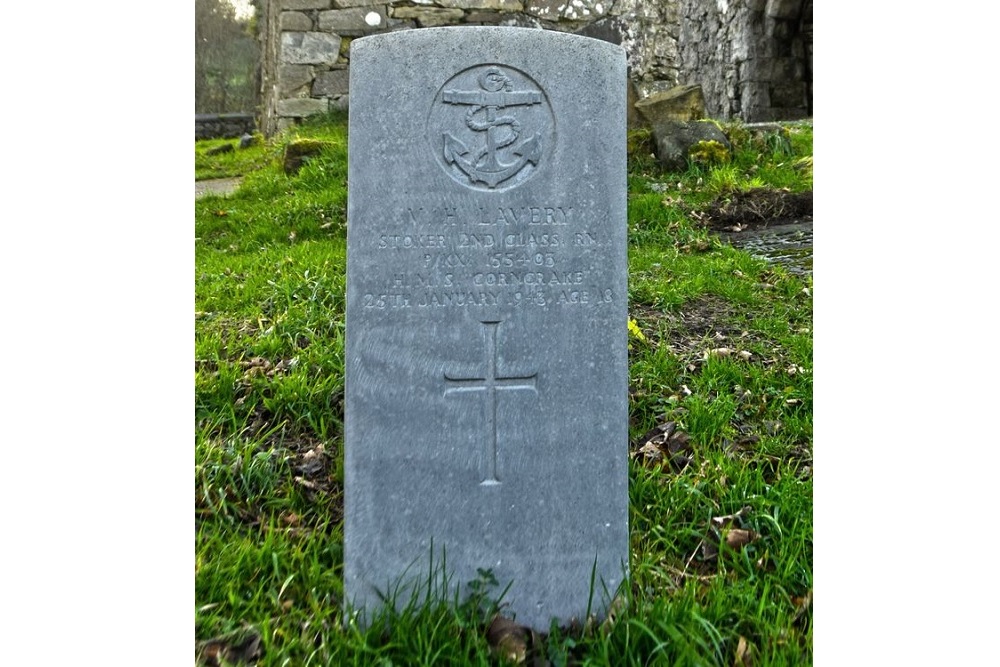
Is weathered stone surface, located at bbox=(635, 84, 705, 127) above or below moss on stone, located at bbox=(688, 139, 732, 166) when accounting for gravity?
above

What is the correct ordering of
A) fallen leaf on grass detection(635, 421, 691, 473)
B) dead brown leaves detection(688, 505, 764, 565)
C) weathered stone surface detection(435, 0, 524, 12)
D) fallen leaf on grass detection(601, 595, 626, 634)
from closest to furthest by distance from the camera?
fallen leaf on grass detection(601, 595, 626, 634) < dead brown leaves detection(688, 505, 764, 565) < fallen leaf on grass detection(635, 421, 691, 473) < weathered stone surface detection(435, 0, 524, 12)

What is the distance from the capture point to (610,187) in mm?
2189

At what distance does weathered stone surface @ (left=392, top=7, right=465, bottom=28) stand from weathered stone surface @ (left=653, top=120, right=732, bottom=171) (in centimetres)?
230

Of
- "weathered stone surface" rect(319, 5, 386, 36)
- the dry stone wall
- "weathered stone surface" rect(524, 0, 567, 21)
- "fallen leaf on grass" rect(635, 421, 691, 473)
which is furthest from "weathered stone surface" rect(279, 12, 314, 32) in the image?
"fallen leaf on grass" rect(635, 421, 691, 473)

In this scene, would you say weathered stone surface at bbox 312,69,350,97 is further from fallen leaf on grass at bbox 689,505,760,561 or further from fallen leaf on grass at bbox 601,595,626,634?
fallen leaf on grass at bbox 601,595,626,634

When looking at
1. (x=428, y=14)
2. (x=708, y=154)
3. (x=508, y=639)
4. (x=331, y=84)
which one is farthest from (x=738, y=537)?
(x=331, y=84)

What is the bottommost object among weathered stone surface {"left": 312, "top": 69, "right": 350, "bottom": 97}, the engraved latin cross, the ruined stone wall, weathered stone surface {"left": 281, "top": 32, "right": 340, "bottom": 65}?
the engraved latin cross

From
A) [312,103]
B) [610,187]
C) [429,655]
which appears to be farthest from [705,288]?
[312,103]

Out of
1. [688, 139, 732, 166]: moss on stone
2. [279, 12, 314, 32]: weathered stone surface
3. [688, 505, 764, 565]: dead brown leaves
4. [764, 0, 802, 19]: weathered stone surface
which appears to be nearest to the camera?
[688, 505, 764, 565]: dead brown leaves

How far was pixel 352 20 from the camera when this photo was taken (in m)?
6.97

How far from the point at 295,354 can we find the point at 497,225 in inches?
61.1

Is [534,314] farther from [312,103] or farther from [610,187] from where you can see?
[312,103]

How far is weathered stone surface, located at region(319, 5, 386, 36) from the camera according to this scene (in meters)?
6.91

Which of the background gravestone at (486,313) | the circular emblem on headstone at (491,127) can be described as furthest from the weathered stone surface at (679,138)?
the circular emblem on headstone at (491,127)
